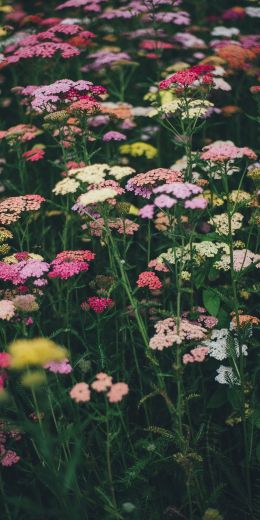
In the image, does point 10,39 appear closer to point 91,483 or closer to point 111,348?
point 111,348

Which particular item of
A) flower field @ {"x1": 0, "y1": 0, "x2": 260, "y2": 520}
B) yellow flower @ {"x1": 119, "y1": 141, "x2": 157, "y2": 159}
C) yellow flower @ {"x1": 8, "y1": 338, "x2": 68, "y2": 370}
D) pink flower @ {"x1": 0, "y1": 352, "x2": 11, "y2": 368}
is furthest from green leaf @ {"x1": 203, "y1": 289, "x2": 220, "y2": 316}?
yellow flower @ {"x1": 119, "y1": 141, "x2": 157, "y2": 159}

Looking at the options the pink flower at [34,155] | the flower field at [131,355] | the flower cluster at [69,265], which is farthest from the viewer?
the pink flower at [34,155]

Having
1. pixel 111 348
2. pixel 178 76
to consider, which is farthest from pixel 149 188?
pixel 111 348

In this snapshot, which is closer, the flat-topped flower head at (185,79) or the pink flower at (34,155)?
the flat-topped flower head at (185,79)

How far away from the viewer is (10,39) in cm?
587

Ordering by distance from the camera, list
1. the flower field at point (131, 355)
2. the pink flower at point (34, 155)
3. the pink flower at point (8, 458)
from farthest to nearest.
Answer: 1. the pink flower at point (34, 155)
2. the pink flower at point (8, 458)
3. the flower field at point (131, 355)

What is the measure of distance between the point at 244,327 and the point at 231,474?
35.8 inches

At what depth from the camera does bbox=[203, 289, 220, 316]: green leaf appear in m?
3.41

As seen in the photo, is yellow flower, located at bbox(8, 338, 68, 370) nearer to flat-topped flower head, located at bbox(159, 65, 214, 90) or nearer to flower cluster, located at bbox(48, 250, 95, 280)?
flower cluster, located at bbox(48, 250, 95, 280)

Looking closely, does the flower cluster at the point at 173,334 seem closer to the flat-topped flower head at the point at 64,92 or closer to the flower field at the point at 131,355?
the flower field at the point at 131,355

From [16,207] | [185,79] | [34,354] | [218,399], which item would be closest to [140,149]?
[185,79]

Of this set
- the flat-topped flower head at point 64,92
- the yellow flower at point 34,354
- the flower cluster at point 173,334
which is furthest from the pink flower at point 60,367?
the flat-topped flower head at point 64,92

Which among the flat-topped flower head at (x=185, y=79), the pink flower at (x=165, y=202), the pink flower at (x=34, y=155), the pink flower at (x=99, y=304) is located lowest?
the pink flower at (x=99, y=304)

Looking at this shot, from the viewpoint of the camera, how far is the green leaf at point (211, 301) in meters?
3.41
